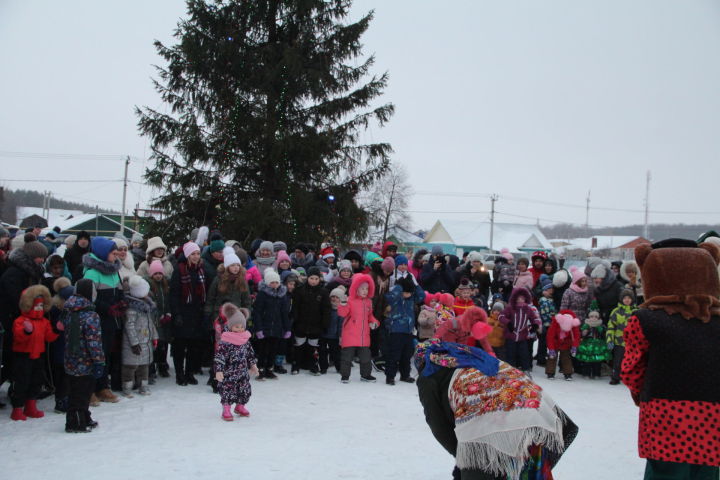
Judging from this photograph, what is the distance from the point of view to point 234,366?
22.3 feet

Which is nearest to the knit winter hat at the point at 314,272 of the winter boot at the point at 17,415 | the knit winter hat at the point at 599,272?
the winter boot at the point at 17,415

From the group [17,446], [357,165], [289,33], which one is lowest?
[17,446]

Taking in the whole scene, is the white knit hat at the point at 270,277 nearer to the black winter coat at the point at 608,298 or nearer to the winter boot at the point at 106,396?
the winter boot at the point at 106,396

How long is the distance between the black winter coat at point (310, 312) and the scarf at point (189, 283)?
5.67ft

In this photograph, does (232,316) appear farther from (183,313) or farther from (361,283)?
(361,283)

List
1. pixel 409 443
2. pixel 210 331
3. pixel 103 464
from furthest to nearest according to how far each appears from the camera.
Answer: pixel 210 331
pixel 409 443
pixel 103 464

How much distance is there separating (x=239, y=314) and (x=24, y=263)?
8.21 ft

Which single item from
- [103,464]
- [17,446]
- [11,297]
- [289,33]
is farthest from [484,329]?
[289,33]

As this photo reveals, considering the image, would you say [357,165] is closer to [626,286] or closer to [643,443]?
[626,286]

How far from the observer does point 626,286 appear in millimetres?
10672

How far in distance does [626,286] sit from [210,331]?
7.42 m

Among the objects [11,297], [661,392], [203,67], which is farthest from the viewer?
[203,67]

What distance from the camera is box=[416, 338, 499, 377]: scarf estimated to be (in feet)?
11.5

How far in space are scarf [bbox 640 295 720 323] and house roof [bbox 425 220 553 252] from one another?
58298mm
